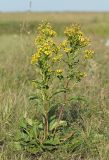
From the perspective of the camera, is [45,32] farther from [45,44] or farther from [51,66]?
[51,66]

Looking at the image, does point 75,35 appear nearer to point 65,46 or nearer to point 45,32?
point 65,46

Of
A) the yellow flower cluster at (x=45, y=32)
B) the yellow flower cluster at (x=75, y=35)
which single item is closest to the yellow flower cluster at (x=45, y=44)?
the yellow flower cluster at (x=45, y=32)

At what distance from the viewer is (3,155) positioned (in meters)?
4.14

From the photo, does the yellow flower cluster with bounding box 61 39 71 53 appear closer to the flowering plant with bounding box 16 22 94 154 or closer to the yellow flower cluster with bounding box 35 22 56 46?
the flowering plant with bounding box 16 22 94 154

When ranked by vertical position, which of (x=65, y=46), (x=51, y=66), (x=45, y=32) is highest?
(x=45, y=32)

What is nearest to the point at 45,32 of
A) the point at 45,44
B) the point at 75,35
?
the point at 45,44

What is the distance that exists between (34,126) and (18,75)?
11.8 feet

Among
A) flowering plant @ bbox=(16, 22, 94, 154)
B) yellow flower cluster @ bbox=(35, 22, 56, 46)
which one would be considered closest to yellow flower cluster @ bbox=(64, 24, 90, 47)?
flowering plant @ bbox=(16, 22, 94, 154)

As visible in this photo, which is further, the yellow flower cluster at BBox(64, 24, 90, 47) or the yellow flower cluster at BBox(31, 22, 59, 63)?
the yellow flower cluster at BBox(64, 24, 90, 47)

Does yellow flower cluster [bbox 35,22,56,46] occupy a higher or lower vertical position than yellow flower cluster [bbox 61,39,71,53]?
higher

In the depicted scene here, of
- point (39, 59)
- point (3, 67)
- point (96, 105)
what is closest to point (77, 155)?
point (39, 59)

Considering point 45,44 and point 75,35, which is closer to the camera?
point 45,44

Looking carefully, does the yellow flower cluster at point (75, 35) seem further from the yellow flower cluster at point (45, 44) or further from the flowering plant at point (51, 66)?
the yellow flower cluster at point (45, 44)

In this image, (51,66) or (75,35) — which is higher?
(75,35)
